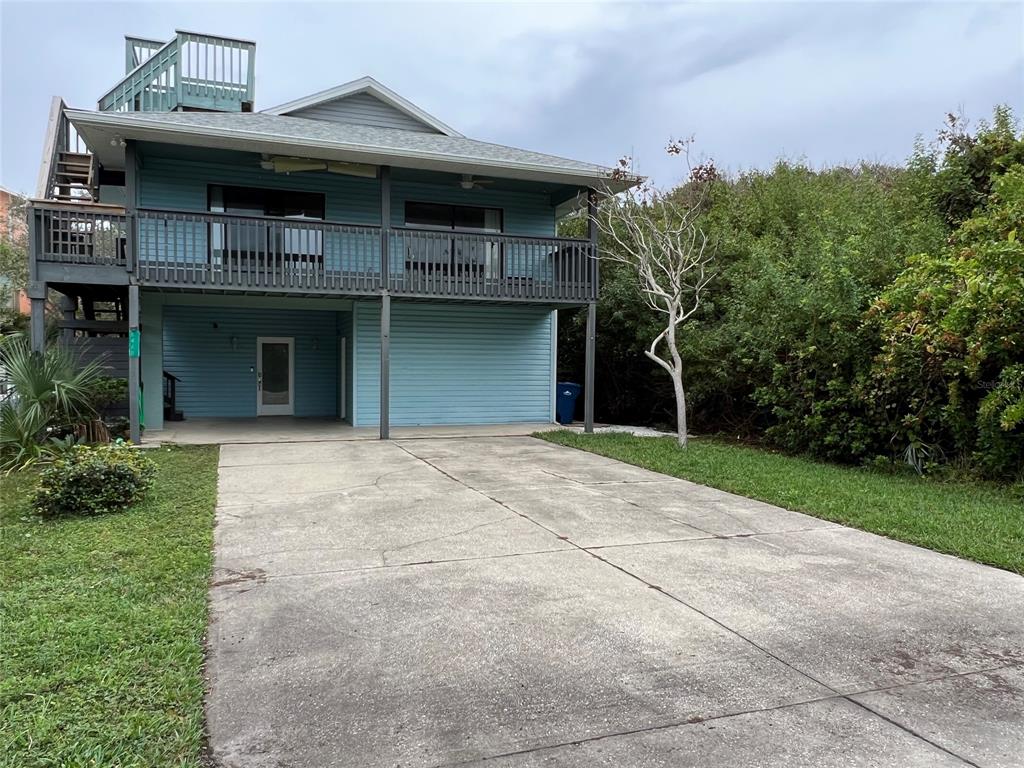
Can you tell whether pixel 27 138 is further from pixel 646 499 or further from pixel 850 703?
pixel 850 703

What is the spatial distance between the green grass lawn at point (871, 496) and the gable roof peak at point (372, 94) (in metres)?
8.58

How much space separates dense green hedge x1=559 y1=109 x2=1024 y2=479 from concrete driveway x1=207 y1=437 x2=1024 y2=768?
3.30 m

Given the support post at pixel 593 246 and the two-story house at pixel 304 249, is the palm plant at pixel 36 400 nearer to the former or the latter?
the two-story house at pixel 304 249

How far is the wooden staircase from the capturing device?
13.2 m

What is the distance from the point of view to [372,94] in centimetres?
1534

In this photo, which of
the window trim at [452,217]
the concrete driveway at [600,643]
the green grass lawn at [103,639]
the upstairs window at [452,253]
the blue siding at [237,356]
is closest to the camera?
the green grass lawn at [103,639]

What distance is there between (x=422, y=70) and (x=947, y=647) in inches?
762

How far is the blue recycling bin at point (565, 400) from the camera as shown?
15781 millimetres

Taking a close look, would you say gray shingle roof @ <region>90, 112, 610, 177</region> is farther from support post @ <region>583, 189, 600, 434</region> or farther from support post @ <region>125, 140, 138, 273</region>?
support post @ <region>583, 189, 600, 434</region>

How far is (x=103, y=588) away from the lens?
4.21 m

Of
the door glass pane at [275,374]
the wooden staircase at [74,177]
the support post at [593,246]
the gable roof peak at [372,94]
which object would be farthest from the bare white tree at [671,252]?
the wooden staircase at [74,177]

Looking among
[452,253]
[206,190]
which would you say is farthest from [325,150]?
[206,190]

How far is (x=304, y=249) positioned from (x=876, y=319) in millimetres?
9330

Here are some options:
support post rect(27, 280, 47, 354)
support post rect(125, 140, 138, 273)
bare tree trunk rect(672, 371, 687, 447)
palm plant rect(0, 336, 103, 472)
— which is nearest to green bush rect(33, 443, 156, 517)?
palm plant rect(0, 336, 103, 472)
